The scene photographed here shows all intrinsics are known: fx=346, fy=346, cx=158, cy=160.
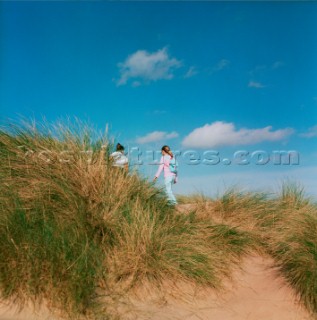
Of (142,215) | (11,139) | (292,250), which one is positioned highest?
(11,139)

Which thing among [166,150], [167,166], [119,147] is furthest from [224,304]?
[166,150]

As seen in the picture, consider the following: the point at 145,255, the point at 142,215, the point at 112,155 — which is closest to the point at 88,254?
the point at 145,255

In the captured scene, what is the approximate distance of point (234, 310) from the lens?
4723mm

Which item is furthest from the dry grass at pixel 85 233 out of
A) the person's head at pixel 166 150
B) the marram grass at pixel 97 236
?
the person's head at pixel 166 150

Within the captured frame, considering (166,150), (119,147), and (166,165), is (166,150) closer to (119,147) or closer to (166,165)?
(166,165)

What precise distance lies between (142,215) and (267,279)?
7.46ft

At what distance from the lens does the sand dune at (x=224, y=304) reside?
4172mm

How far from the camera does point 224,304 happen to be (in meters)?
4.81

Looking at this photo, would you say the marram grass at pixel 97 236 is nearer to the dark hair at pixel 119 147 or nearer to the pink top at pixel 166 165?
the dark hair at pixel 119 147

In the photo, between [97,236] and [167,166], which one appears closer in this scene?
[97,236]

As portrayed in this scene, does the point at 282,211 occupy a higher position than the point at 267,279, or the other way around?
the point at 282,211

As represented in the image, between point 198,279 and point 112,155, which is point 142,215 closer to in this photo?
point 198,279

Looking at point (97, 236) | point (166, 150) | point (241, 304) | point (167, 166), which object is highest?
point (166, 150)

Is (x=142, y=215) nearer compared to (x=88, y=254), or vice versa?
(x=88, y=254)
